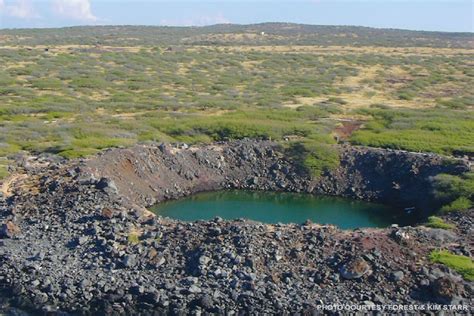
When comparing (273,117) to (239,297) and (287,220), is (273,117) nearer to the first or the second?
(287,220)

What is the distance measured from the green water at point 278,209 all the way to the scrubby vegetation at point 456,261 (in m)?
8.78

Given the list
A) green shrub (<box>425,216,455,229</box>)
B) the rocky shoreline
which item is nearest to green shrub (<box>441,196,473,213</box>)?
the rocky shoreline

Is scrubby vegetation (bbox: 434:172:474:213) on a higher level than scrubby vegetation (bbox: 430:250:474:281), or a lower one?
higher

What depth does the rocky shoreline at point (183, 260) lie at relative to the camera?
2481 cm

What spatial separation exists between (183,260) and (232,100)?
132ft

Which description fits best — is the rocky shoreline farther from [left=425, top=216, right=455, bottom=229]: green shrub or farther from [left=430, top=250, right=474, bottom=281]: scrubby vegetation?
[left=425, top=216, right=455, bottom=229]: green shrub

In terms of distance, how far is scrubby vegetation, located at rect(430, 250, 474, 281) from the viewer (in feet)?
84.9

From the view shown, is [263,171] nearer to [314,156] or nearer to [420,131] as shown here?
[314,156]

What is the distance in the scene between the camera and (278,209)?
129ft

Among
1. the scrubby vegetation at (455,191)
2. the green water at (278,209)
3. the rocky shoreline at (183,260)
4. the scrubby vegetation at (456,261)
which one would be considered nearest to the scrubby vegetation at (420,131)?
the scrubby vegetation at (455,191)

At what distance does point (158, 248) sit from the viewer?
27.9m

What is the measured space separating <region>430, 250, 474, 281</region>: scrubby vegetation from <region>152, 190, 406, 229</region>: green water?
8775 mm

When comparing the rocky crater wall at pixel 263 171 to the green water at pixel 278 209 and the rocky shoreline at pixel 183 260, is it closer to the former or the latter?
the green water at pixel 278 209

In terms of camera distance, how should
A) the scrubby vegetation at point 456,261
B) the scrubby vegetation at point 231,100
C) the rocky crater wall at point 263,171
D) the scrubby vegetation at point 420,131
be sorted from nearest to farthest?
the scrubby vegetation at point 456,261
the rocky crater wall at point 263,171
the scrubby vegetation at point 420,131
the scrubby vegetation at point 231,100
